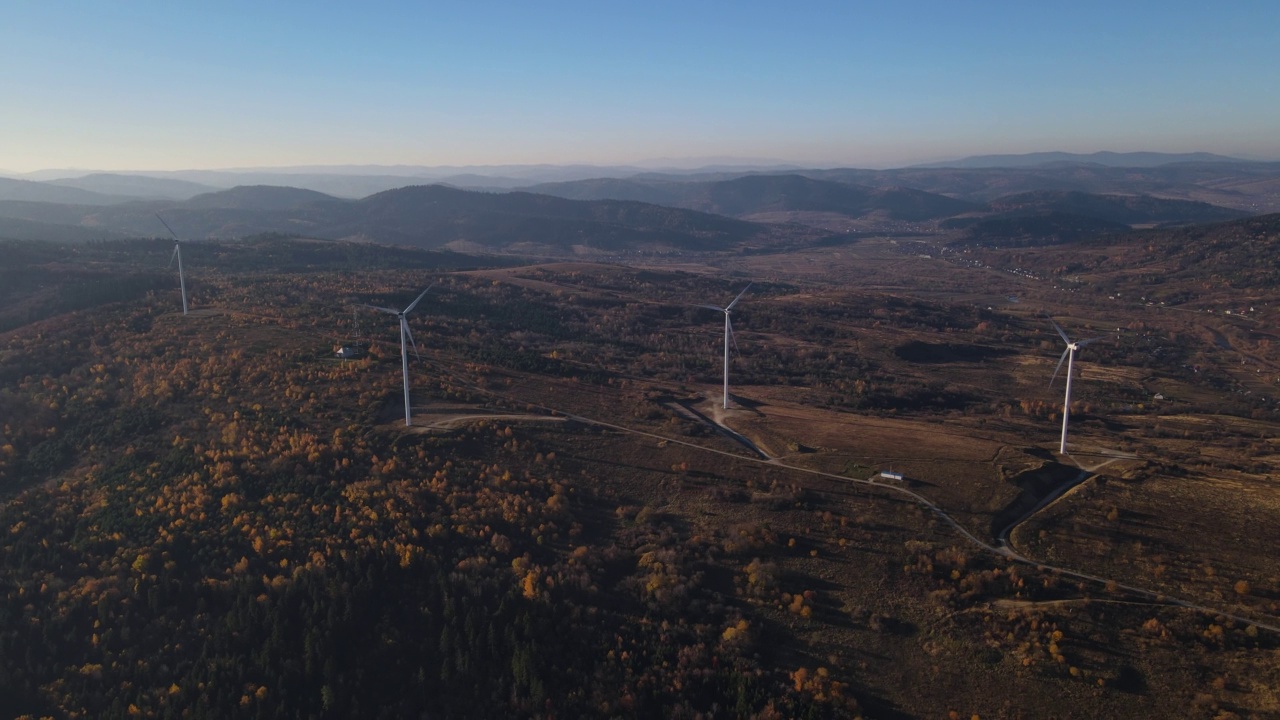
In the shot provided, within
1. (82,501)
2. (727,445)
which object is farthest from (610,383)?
(82,501)

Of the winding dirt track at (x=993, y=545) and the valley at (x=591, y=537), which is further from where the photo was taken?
the winding dirt track at (x=993, y=545)

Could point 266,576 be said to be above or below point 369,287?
below

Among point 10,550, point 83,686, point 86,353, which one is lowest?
point 83,686

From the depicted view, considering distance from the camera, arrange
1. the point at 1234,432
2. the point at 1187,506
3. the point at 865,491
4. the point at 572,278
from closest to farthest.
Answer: the point at 1187,506 → the point at 865,491 → the point at 1234,432 → the point at 572,278

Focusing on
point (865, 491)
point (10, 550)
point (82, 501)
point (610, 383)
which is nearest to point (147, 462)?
point (82, 501)

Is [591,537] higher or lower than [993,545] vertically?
lower

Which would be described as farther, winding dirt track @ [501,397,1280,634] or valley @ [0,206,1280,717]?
winding dirt track @ [501,397,1280,634]

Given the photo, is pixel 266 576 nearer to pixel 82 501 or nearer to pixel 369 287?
pixel 82 501

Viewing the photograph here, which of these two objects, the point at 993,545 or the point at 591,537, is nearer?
the point at 993,545

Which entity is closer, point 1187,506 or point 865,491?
point 1187,506

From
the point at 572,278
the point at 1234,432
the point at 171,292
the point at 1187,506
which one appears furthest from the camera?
the point at 572,278
